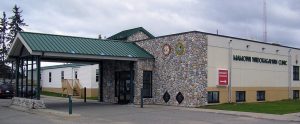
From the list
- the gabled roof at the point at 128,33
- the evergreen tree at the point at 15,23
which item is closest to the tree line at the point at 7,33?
the evergreen tree at the point at 15,23

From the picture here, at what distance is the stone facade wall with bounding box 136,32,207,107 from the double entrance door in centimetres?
209

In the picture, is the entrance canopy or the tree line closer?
the entrance canopy

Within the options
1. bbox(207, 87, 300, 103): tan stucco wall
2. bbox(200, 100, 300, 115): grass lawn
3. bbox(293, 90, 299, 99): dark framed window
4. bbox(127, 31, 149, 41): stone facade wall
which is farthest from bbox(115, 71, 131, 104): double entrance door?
bbox(293, 90, 299, 99): dark framed window

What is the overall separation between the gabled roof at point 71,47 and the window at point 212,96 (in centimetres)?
532

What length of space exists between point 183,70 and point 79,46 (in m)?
6.91

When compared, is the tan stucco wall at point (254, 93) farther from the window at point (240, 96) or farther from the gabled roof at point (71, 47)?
the gabled roof at point (71, 47)

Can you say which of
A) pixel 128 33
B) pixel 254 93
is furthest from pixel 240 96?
pixel 128 33

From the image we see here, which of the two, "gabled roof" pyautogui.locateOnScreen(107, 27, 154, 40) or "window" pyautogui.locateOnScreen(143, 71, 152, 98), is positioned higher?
"gabled roof" pyautogui.locateOnScreen(107, 27, 154, 40)

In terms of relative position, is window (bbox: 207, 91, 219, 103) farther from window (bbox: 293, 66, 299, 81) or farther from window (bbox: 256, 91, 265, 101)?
window (bbox: 293, 66, 299, 81)

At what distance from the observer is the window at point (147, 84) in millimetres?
29812

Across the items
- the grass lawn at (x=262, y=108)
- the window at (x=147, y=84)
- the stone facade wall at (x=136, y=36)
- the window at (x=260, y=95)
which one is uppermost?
the stone facade wall at (x=136, y=36)

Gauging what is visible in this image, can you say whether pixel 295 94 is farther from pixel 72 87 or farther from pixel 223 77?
pixel 72 87

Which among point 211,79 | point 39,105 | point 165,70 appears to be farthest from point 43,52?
point 211,79

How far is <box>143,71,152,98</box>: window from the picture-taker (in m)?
29.8
